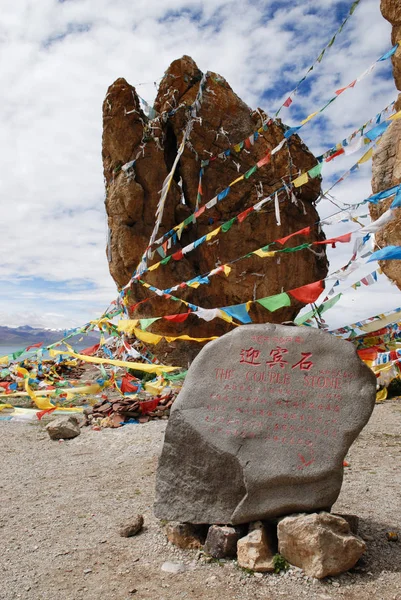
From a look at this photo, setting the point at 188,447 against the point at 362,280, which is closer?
the point at 188,447

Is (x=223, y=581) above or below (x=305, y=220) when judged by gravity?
below

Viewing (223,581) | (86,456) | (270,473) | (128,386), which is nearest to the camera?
(223,581)

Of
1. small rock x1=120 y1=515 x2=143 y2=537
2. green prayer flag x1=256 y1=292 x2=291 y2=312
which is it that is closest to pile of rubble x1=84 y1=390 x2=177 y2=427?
green prayer flag x1=256 y1=292 x2=291 y2=312

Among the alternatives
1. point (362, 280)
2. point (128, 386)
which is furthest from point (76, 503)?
point (362, 280)

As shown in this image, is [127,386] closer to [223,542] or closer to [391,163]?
[223,542]

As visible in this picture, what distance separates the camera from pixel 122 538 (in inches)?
157

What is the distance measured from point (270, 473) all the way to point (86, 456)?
4.13 meters

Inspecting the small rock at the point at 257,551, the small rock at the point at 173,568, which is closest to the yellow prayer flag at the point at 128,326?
the small rock at the point at 173,568

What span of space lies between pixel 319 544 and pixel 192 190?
13.5m

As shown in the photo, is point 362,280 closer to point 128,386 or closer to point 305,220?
point 128,386

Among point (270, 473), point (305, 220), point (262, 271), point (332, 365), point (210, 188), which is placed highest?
point (210, 188)

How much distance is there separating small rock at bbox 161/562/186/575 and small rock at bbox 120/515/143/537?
58cm

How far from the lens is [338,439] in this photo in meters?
3.53

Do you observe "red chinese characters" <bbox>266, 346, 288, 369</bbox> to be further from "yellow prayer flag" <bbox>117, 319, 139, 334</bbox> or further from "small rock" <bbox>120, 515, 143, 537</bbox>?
"yellow prayer flag" <bbox>117, 319, 139, 334</bbox>
